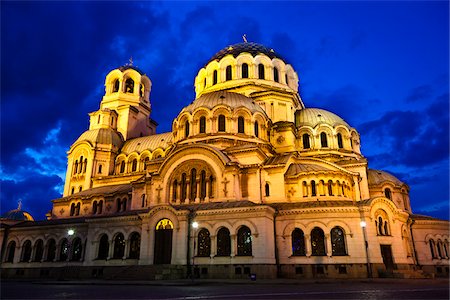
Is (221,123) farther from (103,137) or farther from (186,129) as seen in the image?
(103,137)

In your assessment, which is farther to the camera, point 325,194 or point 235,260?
point 325,194

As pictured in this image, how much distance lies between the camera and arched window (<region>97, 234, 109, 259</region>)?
30.3 metres

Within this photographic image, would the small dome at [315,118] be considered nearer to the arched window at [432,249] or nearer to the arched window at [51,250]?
the arched window at [432,249]

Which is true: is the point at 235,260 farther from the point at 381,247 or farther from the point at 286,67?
the point at 286,67

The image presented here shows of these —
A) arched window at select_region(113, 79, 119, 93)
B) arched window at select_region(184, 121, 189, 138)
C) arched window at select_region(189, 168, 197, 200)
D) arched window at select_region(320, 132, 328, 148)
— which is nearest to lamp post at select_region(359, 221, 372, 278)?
Answer: arched window at select_region(189, 168, 197, 200)

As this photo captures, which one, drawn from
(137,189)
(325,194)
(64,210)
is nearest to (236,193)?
(325,194)

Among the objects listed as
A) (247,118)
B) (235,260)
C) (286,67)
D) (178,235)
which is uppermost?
(286,67)

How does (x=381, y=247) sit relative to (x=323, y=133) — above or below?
below

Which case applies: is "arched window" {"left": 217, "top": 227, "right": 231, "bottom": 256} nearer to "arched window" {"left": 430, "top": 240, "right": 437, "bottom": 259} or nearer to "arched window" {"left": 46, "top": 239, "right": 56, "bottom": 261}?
"arched window" {"left": 46, "top": 239, "right": 56, "bottom": 261}

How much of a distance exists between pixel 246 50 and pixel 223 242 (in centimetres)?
2852

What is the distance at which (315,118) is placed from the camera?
41.1 meters

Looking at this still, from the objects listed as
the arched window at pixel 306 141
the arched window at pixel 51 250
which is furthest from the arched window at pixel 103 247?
the arched window at pixel 306 141

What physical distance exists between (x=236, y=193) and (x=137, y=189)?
10.8 metres

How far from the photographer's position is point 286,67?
153 feet
